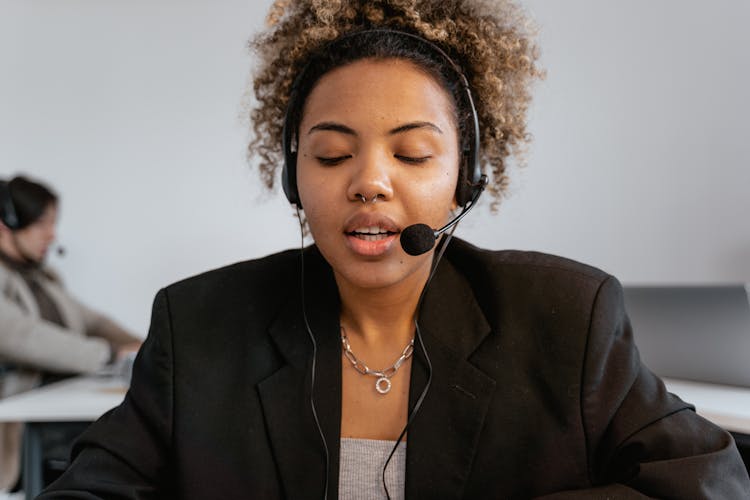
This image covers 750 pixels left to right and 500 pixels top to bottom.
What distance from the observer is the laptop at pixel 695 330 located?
1.40m

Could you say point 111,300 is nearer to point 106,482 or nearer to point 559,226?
point 559,226

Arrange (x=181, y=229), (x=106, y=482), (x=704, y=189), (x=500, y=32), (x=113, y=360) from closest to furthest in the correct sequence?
(x=106, y=482) → (x=500, y=32) → (x=704, y=189) → (x=113, y=360) → (x=181, y=229)

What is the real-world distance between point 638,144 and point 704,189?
24 cm

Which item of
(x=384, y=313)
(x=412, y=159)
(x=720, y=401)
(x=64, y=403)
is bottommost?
(x=64, y=403)

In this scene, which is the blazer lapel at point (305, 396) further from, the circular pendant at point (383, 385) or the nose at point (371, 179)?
the nose at point (371, 179)

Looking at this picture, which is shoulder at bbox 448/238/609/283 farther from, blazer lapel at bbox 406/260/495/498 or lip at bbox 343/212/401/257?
lip at bbox 343/212/401/257

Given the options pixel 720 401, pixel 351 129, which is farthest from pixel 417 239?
pixel 720 401

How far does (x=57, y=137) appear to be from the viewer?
2.81 metres

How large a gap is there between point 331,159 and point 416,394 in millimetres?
338

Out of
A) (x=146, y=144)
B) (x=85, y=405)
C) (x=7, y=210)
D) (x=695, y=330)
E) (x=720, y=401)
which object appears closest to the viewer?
(x=720, y=401)

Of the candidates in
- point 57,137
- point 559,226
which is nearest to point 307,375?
point 559,226

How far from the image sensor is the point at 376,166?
0.81 m

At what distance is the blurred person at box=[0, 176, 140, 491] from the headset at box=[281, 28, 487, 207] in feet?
5.14

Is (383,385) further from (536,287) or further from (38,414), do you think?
(38,414)
